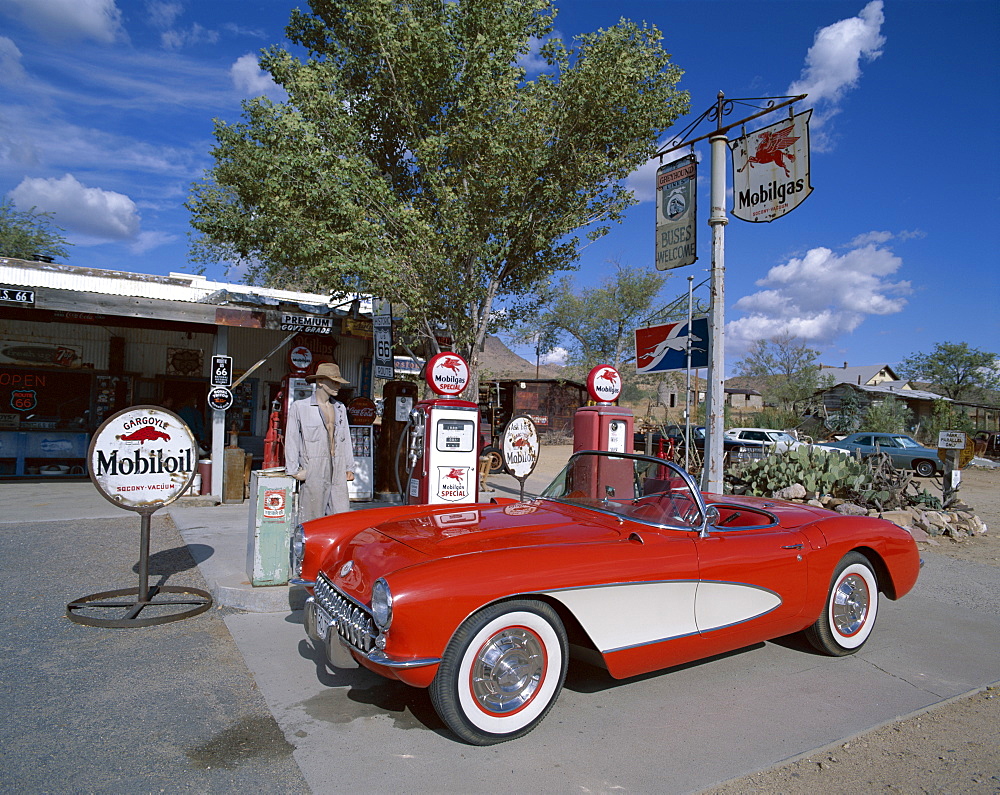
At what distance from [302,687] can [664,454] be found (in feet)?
41.1

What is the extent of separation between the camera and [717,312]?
24.8 ft

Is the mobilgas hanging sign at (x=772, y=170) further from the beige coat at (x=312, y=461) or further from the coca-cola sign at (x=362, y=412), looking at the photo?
the coca-cola sign at (x=362, y=412)

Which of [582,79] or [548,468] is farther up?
[582,79]

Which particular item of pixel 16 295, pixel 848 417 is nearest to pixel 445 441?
pixel 16 295

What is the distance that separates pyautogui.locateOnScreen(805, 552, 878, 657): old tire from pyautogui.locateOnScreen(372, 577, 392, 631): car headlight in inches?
117

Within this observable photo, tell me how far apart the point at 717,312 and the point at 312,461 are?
4.87 m

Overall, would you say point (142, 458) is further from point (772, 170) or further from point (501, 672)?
point (772, 170)

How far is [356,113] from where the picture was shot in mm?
11430

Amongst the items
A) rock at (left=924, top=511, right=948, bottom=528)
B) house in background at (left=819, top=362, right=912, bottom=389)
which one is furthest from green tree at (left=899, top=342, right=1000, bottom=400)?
rock at (left=924, top=511, right=948, bottom=528)

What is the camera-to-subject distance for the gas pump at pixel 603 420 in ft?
25.0

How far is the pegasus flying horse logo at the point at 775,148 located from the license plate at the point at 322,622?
680 cm

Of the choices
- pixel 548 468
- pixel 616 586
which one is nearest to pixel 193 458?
pixel 616 586

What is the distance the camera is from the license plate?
3.22 metres

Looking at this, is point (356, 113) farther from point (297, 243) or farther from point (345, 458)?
point (345, 458)
